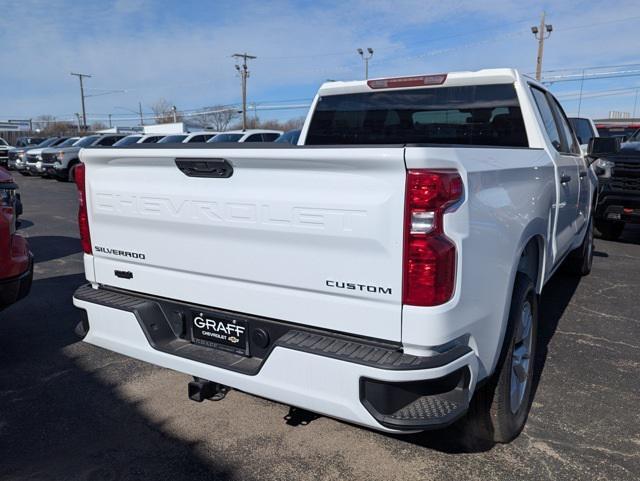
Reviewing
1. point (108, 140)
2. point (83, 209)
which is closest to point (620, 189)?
point (83, 209)

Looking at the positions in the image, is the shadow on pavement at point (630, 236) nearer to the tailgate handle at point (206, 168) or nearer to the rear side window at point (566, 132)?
the rear side window at point (566, 132)

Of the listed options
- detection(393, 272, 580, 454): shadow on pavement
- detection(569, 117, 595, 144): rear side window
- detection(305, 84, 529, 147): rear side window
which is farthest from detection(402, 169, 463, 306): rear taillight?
detection(569, 117, 595, 144): rear side window

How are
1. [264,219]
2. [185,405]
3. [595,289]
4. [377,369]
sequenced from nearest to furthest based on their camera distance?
[377,369] < [264,219] < [185,405] < [595,289]

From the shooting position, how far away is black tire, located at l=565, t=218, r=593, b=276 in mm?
6209

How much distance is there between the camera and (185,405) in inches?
136

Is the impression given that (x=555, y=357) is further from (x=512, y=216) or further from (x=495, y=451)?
(x=512, y=216)

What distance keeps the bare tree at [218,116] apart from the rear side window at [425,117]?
76.3 meters

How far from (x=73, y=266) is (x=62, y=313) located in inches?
86.5

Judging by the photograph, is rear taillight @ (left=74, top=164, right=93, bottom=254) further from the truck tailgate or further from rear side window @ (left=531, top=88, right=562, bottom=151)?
rear side window @ (left=531, top=88, right=562, bottom=151)

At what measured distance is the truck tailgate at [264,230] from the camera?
2.15 m

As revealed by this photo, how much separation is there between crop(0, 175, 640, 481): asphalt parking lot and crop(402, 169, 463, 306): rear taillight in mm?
1123

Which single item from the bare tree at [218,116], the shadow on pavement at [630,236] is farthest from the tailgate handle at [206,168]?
the bare tree at [218,116]

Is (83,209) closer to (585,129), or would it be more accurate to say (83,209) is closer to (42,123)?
(585,129)

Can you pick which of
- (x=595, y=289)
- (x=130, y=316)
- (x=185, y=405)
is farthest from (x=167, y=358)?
(x=595, y=289)
